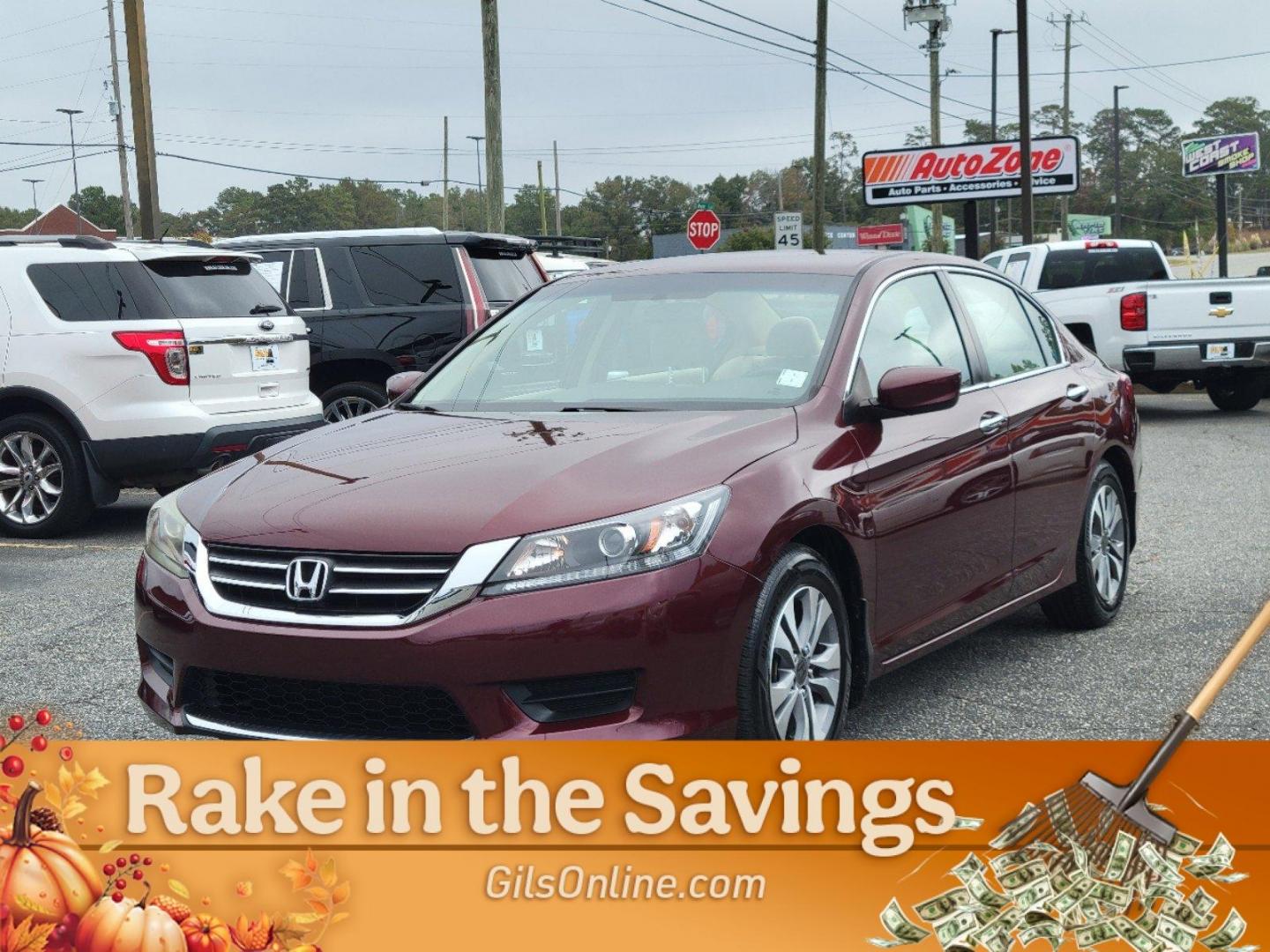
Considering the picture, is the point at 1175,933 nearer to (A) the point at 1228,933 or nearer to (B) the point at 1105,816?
(A) the point at 1228,933

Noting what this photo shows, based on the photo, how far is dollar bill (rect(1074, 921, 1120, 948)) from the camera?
9.45ft

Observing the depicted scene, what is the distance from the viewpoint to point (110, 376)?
959 centimetres

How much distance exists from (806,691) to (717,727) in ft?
1.61

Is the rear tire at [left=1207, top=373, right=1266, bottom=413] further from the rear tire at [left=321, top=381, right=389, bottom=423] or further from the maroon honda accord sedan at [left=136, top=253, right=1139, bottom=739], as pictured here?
the maroon honda accord sedan at [left=136, top=253, right=1139, bottom=739]

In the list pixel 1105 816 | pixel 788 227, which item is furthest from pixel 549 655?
pixel 788 227

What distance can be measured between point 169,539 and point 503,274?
9.28m

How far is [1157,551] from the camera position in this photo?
28.0 feet

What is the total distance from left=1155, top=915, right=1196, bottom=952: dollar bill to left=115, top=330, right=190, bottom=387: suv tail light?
7766 millimetres

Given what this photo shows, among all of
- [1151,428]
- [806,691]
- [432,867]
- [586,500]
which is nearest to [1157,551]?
[806,691]

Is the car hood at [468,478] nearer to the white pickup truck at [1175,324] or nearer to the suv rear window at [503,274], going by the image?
the suv rear window at [503,274]

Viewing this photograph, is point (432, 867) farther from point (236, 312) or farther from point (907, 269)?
point (236, 312)

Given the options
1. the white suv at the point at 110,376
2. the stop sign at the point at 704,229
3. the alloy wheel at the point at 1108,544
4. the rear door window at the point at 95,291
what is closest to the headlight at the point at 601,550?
the alloy wheel at the point at 1108,544

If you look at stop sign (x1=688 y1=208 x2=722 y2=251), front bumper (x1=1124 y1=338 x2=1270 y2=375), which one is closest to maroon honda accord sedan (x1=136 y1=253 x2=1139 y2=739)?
front bumper (x1=1124 y1=338 x2=1270 y2=375)

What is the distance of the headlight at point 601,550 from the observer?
377 centimetres
